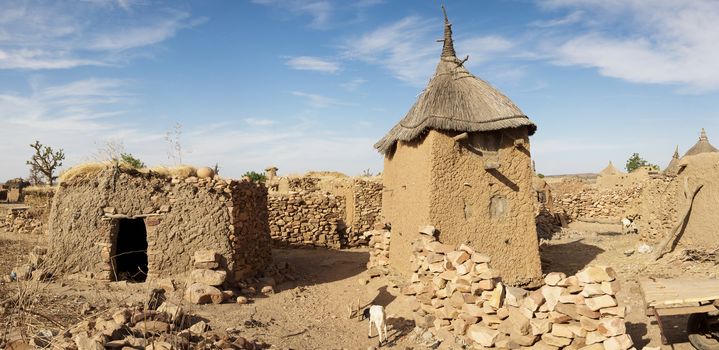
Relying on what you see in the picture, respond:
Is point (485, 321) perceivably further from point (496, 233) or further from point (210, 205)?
point (210, 205)

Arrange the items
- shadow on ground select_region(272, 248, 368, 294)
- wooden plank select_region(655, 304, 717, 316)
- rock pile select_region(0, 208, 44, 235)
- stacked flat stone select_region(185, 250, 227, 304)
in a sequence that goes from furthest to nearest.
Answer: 1. rock pile select_region(0, 208, 44, 235)
2. shadow on ground select_region(272, 248, 368, 294)
3. stacked flat stone select_region(185, 250, 227, 304)
4. wooden plank select_region(655, 304, 717, 316)

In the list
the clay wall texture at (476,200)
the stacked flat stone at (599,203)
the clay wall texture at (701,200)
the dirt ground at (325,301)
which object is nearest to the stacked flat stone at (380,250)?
the dirt ground at (325,301)

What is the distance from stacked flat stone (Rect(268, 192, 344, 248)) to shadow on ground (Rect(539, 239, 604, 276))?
6.85m

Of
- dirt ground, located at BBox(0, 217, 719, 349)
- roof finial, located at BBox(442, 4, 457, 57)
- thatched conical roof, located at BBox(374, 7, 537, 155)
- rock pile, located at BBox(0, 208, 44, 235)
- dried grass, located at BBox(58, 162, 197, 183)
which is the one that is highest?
roof finial, located at BBox(442, 4, 457, 57)

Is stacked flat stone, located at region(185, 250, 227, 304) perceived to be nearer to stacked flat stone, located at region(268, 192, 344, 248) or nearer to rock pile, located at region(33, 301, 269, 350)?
rock pile, located at region(33, 301, 269, 350)

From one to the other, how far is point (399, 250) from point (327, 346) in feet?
12.4

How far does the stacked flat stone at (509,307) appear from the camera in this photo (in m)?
5.17

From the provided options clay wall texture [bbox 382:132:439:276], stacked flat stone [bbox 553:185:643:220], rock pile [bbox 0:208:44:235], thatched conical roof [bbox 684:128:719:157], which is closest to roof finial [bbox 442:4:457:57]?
clay wall texture [bbox 382:132:439:276]

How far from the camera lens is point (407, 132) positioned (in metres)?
9.74

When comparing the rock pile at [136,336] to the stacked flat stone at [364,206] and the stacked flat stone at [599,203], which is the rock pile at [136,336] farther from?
the stacked flat stone at [599,203]

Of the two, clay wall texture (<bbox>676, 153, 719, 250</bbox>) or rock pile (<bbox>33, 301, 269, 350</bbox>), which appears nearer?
rock pile (<bbox>33, 301, 269, 350</bbox>)

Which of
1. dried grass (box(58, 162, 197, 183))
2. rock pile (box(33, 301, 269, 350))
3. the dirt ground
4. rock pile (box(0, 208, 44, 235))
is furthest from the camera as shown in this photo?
rock pile (box(0, 208, 44, 235))

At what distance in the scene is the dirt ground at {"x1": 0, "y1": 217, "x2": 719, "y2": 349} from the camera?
22.3 feet

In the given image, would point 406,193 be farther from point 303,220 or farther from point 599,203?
point 599,203
